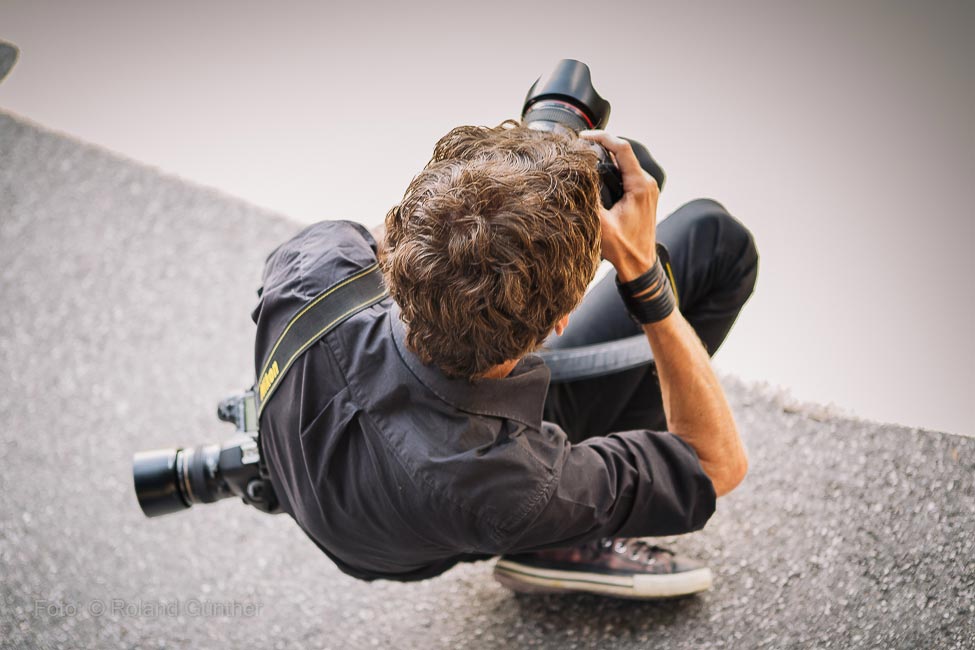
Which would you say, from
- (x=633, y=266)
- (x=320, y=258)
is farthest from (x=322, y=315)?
(x=633, y=266)

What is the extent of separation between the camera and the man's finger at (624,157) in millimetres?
975

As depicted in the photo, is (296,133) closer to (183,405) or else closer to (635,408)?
(183,405)

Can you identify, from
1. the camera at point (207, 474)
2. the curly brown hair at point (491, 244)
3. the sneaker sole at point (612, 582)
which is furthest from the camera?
the sneaker sole at point (612, 582)

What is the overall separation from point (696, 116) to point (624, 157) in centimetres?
113

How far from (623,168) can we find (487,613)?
32.2 inches

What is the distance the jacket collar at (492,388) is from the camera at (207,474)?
34 centimetres

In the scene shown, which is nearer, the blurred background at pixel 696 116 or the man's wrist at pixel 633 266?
the man's wrist at pixel 633 266

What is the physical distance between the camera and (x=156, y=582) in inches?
61.4

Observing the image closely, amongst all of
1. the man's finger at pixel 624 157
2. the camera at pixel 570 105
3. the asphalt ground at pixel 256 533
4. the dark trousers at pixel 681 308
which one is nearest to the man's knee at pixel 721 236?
the dark trousers at pixel 681 308

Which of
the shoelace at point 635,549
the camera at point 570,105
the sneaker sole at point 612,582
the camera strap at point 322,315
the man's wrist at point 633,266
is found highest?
the camera at point 570,105

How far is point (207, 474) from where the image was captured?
1194mm

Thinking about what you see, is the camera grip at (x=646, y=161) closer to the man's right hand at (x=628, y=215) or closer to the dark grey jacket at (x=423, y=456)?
the man's right hand at (x=628, y=215)

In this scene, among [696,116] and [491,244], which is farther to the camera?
[696,116]

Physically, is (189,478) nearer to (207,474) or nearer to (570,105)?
(207,474)
